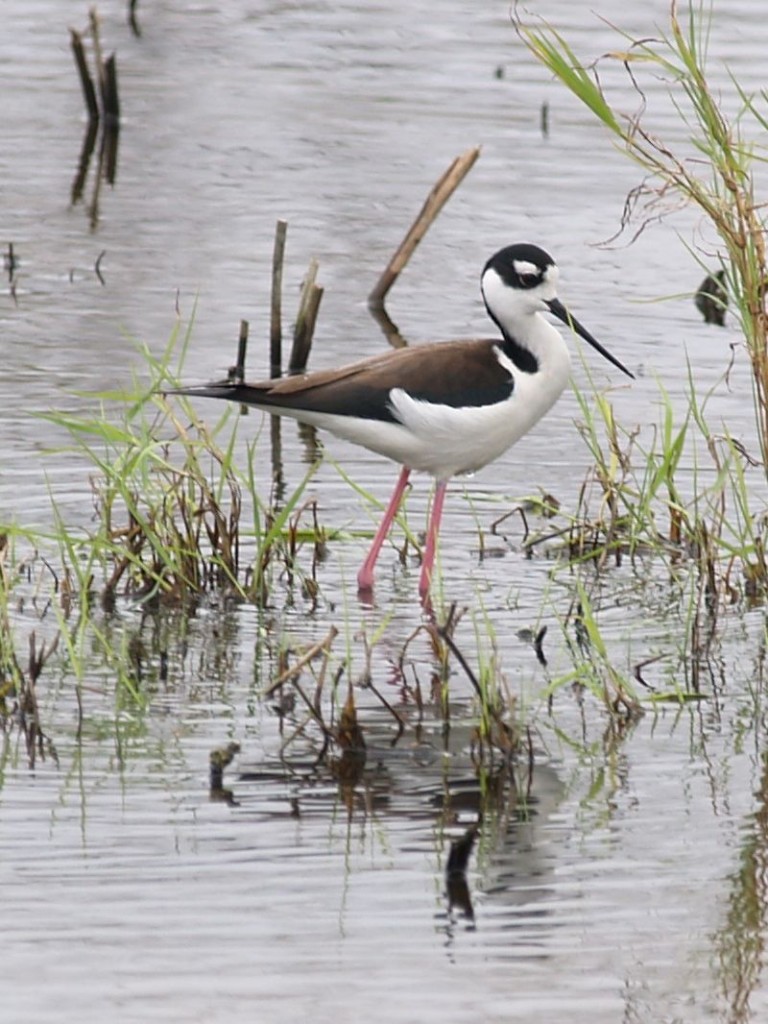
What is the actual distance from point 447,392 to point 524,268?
61 centimetres

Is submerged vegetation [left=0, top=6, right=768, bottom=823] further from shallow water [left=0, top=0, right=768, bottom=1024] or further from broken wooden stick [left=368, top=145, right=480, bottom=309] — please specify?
broken wooden stick [left=368, top=145, right=480, bottom=309]

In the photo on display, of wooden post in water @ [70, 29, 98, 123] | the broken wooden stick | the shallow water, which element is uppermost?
wooden post in water @ [70, 29, 98, 123]

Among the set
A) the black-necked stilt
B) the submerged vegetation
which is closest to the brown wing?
the black-necked stilt

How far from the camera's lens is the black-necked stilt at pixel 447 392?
786 centimetres

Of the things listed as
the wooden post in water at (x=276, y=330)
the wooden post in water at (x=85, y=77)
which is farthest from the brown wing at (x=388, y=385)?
the wooden post in water at (x=85, y=77)

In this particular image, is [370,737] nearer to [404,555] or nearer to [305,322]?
[404,555]

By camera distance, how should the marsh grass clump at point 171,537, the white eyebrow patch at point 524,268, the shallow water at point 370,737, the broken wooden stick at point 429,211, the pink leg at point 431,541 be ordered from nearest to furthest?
the shallow water at point 370,737, the marsh grass clump at point 171,537, the pink leg at point 431,541, the white eyebrow patch at point 524,268, the broken wooden stick at point 429,211

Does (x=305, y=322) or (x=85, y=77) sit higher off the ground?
(x=85, y=77)

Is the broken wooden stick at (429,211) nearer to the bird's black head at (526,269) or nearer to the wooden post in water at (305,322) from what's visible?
the wooden post in water at (305,322)

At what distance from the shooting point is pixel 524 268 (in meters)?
8.17

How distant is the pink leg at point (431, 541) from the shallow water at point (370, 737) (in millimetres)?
108

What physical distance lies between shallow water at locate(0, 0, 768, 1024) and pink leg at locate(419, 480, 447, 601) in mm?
108

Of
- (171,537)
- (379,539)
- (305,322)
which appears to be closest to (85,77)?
(305,322)

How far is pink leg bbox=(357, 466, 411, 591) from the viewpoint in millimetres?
8047
